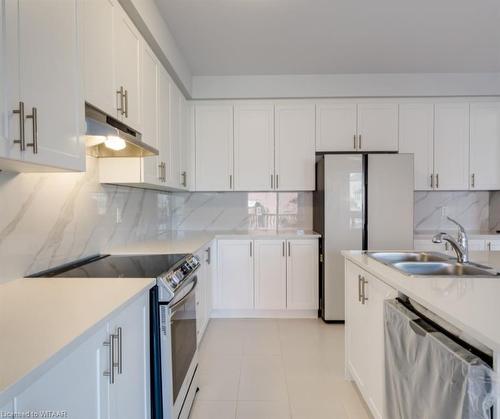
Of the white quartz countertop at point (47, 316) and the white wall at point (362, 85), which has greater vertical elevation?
the white wall at point (362, 85)

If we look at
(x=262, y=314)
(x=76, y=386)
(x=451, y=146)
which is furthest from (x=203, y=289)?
(x=451, y=146)

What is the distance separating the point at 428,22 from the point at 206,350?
3206 millimetres

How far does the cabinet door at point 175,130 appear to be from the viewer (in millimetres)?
2848

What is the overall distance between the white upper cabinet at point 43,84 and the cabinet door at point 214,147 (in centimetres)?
222

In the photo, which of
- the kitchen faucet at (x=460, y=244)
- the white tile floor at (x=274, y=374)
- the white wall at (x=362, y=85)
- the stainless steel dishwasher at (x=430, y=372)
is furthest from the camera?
the white wall at (x=362, y=85)

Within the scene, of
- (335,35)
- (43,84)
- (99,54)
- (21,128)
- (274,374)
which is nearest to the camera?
(21,128)

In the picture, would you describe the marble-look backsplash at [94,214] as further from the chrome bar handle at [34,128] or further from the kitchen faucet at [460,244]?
the kitchen faucet at [460,244]

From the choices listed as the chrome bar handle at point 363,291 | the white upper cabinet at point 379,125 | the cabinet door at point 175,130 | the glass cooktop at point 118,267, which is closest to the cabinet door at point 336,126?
the white upper cabinet at point 379,125

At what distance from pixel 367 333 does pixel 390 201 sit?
1736 mm

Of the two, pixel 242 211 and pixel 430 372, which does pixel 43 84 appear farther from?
pixel 242 211

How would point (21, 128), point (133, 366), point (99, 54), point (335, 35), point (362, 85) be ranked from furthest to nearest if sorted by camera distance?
point (362, 85), point (335, 35), point (99, 54), point (133, 366), point (21, 128)

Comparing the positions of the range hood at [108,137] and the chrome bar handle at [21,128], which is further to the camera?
the range hood at [108,137]

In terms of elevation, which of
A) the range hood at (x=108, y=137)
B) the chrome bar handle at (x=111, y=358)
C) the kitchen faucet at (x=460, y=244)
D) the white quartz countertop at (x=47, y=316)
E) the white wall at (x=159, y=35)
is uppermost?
the white wall at (x=159, y=35)

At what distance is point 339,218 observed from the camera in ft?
10.3
